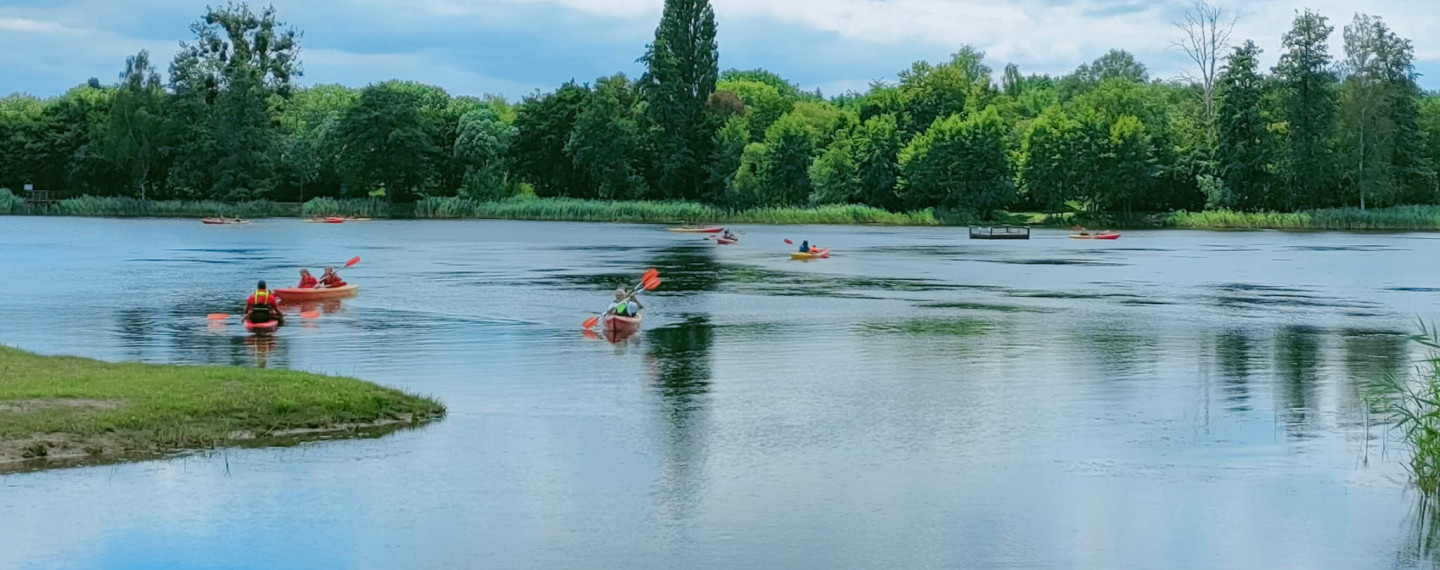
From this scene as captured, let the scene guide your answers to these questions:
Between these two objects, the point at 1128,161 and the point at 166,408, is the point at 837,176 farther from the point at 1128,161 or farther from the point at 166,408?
the point at 166,408

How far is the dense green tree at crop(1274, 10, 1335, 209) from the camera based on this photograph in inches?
4619

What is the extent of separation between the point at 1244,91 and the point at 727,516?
110741 millimetres

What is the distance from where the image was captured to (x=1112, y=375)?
30.0 metres

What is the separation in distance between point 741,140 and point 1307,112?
48.3 meters

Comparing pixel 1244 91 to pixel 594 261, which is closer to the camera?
pixel 594 261

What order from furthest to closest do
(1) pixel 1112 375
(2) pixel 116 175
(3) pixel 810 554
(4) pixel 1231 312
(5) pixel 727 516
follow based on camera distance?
1. (2) pixel 116 175
2. (4) pixel 1231 312
3. (1) pixel 1112 375
4. (5) pixel 727 516
5. (3) pixel 810 554

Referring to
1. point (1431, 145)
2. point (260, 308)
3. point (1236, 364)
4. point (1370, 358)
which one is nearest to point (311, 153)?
point (1431, 145)

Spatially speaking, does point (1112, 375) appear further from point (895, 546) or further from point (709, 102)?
point (709, 102)

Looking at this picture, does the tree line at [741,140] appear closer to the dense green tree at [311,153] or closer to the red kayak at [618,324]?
the dense green tree at [311,153]

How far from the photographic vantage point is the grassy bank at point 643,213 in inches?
5281

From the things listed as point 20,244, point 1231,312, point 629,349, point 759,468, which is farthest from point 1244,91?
point 759,468

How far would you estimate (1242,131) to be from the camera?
4692 inches

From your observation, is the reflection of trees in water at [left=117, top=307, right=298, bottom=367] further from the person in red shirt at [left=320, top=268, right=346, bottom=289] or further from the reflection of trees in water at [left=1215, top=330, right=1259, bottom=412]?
the reflection of trees in water at [left=1215, top=330, right=1259, bottom=412]

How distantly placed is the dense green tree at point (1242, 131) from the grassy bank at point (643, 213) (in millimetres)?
25427
